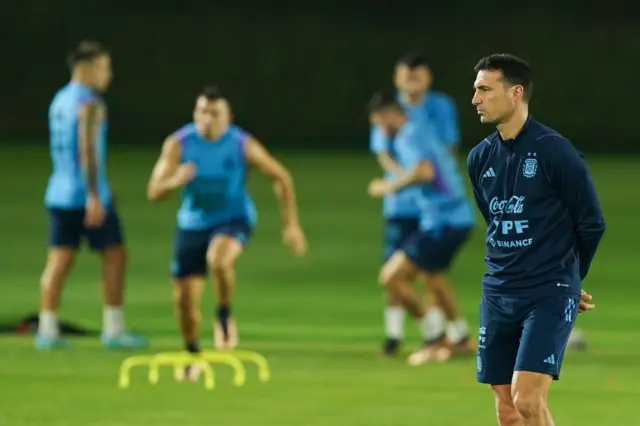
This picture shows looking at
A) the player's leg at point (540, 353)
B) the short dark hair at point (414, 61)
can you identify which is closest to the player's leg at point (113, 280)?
the short dark hair at point (414, 61)

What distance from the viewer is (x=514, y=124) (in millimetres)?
7379

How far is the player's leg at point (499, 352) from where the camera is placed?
7.47 metres

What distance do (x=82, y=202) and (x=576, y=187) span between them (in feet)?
22.1

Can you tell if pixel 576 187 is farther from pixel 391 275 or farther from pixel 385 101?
pixel 385 101

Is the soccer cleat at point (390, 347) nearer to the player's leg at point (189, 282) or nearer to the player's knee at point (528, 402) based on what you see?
the player's leg at point (189, 282)

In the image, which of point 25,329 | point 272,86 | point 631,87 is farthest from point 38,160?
Answer: point 25,329

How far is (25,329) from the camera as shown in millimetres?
14258

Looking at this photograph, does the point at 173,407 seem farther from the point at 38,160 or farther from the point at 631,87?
the point at 631,87

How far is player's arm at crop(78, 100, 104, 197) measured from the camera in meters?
13.0

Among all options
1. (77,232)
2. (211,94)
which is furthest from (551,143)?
(77,232)

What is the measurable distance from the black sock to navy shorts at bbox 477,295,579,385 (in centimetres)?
562

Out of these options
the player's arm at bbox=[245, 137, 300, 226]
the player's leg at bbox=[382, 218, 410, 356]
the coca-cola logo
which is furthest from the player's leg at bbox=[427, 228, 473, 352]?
the coca-cola logo

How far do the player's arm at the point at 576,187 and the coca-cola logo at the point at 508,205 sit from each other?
0.56 ft

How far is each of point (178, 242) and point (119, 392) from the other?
1632mm
